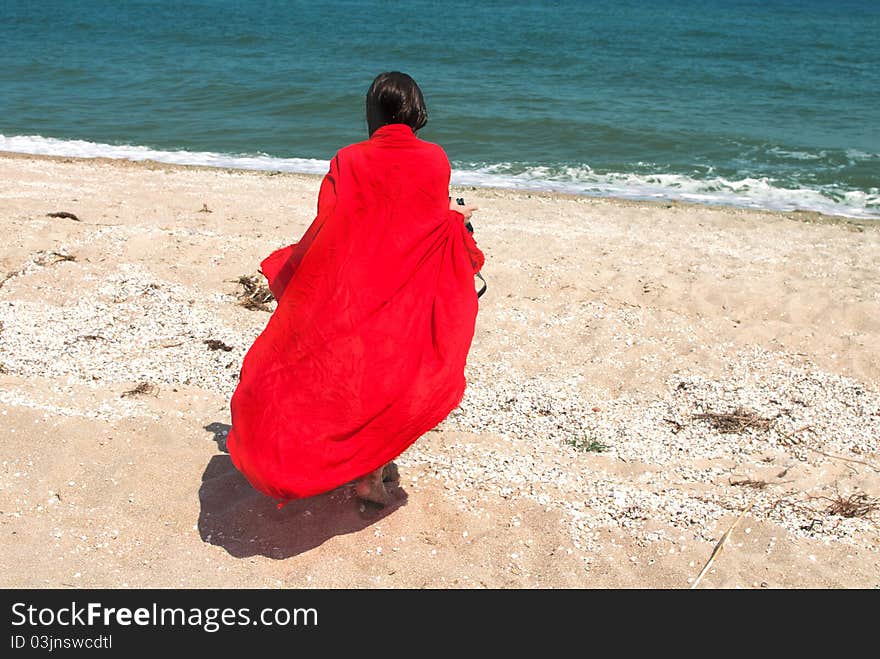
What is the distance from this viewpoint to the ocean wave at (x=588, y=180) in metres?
13.1

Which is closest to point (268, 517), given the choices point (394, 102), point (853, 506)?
point (394, 102)

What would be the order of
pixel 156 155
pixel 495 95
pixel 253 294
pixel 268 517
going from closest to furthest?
pixel 268 517
pixel 253 294
pixel 156 155
pixel 495 95

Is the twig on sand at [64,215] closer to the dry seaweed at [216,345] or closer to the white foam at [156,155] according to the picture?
the dry seaweed at [216,345]

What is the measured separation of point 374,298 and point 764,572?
6.31 feet

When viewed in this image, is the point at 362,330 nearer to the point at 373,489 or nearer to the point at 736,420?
the point at 373,489

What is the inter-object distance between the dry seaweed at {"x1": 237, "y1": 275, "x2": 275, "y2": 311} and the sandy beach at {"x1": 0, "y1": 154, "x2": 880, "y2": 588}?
7 centimetres

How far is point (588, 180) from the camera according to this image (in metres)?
14.1

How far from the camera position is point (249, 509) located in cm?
401

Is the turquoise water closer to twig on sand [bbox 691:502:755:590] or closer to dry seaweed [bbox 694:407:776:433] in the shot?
dry seaweed [bbox 694:407:776:433]

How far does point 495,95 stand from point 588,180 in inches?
274

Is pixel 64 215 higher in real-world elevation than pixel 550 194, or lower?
Result: higher

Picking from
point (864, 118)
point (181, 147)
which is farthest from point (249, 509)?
point (864, 118)

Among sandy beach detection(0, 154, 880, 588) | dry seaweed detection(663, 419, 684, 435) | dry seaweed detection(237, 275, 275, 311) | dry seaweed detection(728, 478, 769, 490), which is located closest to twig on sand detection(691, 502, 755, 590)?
sandy beach detection(0, 154, 880, 588)

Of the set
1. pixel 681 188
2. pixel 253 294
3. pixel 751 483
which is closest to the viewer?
pixel 751 483
